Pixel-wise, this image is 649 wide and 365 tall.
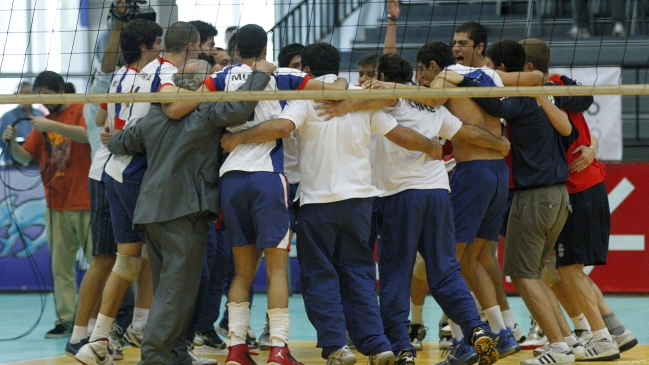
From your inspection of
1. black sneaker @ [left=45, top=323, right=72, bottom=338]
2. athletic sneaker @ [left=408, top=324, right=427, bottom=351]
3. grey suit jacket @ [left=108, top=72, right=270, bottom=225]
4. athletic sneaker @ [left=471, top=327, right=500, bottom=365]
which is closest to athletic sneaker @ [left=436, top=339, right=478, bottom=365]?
athletic sneaker @ [left=471, top=327, right=500, bottom=365]

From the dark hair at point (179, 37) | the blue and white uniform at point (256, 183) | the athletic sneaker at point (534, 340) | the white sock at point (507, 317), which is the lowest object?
the athletic sneaker at point (534, 340)

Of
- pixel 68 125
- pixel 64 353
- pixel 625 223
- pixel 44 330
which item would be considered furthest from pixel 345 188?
pixel 625 223

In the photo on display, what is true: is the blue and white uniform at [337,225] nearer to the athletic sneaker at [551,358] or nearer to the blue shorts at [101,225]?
the athletic sneaker at [551,358]

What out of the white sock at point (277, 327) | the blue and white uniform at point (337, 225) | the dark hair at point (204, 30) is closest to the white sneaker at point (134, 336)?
the white sock at point (277, 327)

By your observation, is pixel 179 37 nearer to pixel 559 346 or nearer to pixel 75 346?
pixel 75 346

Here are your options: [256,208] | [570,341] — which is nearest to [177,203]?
[256,208]

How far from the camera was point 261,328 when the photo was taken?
785cm

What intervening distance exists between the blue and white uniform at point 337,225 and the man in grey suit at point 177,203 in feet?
1.32

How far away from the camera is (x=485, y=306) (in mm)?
5723

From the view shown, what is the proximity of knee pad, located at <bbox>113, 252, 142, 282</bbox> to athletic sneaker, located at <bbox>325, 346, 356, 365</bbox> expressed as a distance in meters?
1.37

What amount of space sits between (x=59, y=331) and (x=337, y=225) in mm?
3426

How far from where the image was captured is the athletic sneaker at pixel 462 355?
521cm

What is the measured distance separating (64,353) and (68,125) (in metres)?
2.08

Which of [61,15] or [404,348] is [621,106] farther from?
[61,15]
